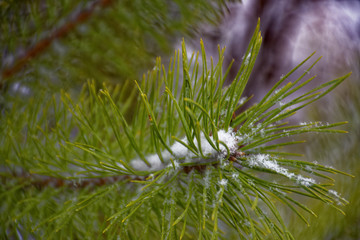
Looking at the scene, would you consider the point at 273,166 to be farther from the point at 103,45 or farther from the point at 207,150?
the point at 103,45

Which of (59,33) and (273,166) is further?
(59,33)

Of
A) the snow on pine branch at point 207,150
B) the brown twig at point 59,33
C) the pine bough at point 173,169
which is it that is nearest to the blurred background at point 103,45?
the brown twig at point 59,33

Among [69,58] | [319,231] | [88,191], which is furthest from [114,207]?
[319,231]

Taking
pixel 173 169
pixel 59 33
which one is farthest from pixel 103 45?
pixel 173 169

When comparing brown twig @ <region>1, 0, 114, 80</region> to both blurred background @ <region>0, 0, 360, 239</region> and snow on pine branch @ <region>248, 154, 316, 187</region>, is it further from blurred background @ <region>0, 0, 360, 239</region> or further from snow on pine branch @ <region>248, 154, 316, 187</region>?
snow on pine branch @ <region>248, 154, 316, 187</region>

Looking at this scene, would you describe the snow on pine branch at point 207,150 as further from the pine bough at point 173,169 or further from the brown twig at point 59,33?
the brown twig at point 59,33

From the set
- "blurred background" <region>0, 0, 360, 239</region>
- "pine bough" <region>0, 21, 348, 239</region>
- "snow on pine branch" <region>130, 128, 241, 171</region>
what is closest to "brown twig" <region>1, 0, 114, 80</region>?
"blurred background" <region>0, 0, 360, 239</region>
